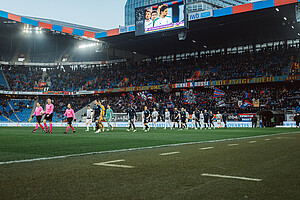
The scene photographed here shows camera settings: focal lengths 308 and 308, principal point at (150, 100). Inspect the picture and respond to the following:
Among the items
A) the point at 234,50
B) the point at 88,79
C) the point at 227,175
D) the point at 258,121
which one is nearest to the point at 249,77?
the point at 258,121

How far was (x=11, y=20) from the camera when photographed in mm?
43438

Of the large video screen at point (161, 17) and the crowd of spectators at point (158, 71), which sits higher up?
the large video screen at point (161, 17)

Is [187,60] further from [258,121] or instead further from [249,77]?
[258,121]

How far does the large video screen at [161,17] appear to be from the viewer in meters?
33.3

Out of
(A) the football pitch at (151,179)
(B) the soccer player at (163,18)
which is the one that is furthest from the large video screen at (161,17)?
(A) the football pitch at (151,179)

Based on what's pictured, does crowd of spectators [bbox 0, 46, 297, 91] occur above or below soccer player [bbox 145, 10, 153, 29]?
below

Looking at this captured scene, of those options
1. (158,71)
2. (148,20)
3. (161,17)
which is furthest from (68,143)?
(158,71)

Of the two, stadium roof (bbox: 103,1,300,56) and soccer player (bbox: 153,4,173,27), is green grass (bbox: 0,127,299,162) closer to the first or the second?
soccer player (bbox: 153,4,173,27)

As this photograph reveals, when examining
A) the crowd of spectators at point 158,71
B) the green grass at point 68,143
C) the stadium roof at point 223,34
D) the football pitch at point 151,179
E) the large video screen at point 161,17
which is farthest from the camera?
the crowd of spectators at point 158,71

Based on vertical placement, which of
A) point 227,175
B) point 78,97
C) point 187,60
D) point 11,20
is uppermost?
point 11,20

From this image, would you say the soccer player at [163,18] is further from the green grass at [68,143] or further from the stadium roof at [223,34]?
the green grass at [68,143]

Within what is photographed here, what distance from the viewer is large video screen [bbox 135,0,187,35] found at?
33312 millimetres

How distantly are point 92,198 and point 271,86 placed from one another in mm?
40964

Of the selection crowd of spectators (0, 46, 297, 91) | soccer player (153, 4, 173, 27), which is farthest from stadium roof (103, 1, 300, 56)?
crowd of spectators (0, 46, 297, 91)
